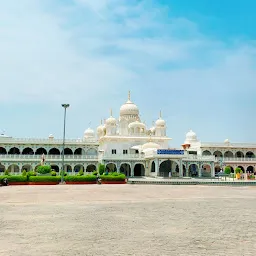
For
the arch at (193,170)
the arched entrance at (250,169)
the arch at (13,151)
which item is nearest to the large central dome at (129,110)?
the arch at (193,170)

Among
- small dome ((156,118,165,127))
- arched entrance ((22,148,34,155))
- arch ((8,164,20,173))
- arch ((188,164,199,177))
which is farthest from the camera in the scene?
small dome ((156,118,165,127))

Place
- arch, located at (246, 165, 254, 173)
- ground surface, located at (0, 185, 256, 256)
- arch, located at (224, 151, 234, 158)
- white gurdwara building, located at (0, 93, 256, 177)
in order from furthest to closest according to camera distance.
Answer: arch, located at (224, 151, 234, 158), arch, located at (246, 165, 254, 173), white gurdwara building, located at (0, 93, 256, 177), ground surface, located at (0, 185, 256, 256)

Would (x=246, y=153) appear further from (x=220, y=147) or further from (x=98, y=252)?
(x=98, y=252)

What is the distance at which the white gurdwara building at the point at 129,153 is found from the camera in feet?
182

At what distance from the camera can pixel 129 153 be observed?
60.8m

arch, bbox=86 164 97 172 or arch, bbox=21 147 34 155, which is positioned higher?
arch, bbox=21 147 34 155

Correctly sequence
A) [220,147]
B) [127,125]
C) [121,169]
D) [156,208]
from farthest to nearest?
[220,147] → [127,125] → [121,169] → [156,208]

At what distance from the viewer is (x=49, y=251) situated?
863 cm

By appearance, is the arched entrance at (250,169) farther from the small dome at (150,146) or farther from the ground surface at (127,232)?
the ground surface at (127,232)

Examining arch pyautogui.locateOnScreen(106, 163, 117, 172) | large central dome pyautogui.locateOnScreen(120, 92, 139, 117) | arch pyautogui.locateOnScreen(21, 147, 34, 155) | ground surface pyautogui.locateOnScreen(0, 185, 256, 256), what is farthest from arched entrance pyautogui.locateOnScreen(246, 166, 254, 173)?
ground surface pyautogui.locateOnScreen(0, 185, 256, 256)

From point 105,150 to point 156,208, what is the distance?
1690 inches

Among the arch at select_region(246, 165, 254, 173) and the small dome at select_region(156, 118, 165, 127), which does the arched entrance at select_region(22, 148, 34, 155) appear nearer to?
the small dome at select_region(156, 118, 165, 127)

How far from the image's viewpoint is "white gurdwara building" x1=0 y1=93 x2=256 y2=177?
55.5 metres

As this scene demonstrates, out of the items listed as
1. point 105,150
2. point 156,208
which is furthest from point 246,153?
point 156,208
